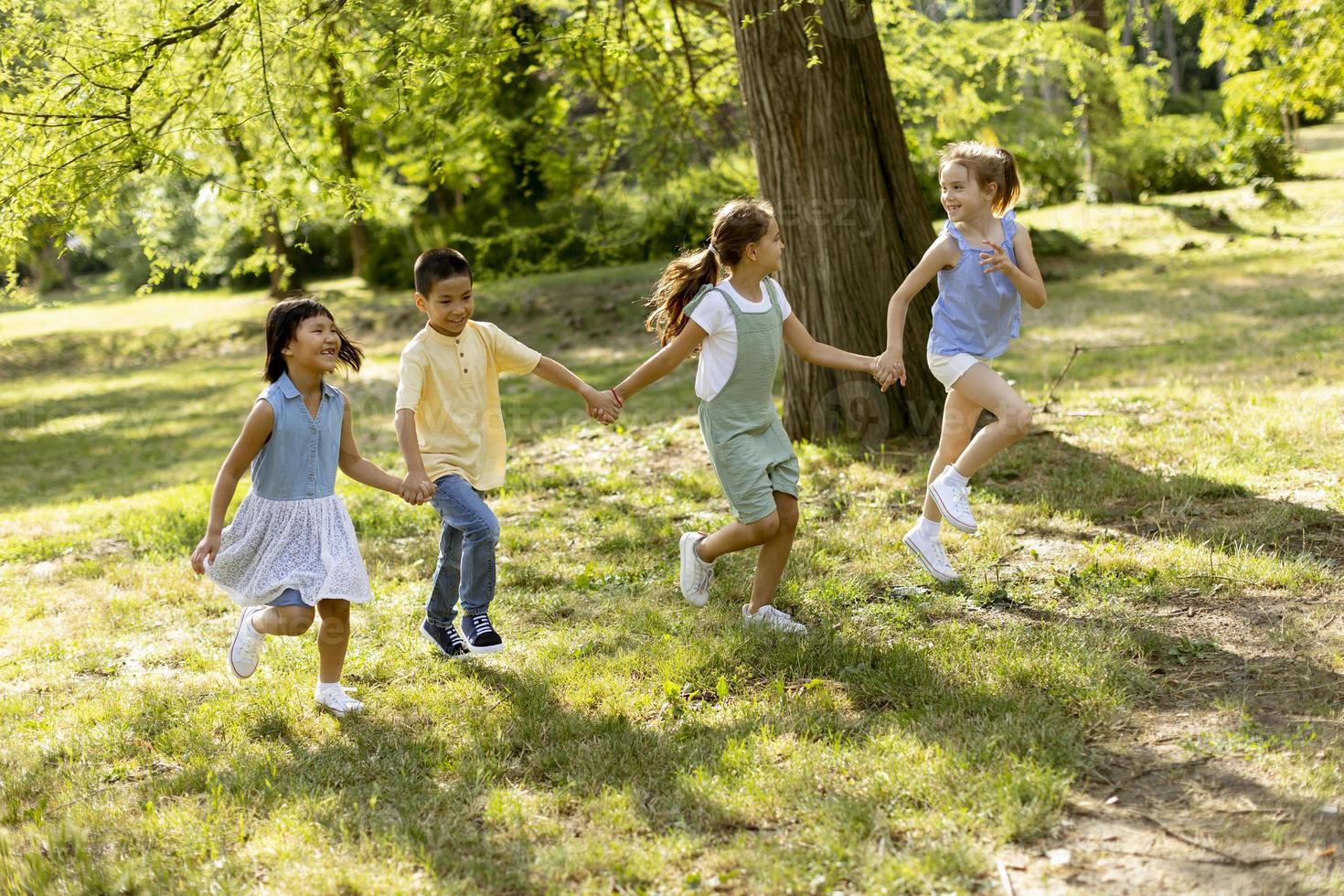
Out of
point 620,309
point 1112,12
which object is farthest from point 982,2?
point 620,309

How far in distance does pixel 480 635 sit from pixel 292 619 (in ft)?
2.90

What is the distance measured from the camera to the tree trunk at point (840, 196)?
23.7ft

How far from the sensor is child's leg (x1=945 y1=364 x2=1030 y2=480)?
485 centimetres

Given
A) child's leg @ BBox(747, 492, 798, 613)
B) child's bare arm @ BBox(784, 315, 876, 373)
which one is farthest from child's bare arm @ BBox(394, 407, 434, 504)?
child's bare arm @ BBox(784, 315, 876, 373)

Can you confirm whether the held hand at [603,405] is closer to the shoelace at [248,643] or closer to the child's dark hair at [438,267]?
the child's dark hair at [438,267]

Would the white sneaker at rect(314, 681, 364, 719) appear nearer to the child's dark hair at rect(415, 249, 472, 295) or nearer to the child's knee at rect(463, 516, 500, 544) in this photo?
the child's knee at rect(463, 516, 500, 544)

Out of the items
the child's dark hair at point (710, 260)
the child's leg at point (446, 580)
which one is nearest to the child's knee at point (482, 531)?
the child's leg at point (446, 580)

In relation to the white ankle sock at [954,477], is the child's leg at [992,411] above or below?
above

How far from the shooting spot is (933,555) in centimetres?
514

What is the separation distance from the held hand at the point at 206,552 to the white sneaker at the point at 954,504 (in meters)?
2.91

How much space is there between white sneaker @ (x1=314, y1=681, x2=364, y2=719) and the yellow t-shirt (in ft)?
2.90

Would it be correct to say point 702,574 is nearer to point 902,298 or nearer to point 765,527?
point 765,527

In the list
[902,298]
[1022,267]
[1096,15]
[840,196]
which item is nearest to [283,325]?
[902,298]

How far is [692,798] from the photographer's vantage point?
11.3 ft
